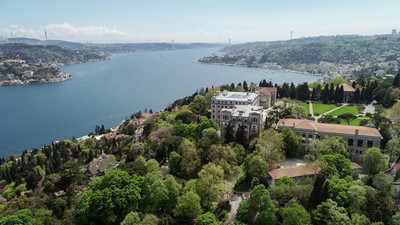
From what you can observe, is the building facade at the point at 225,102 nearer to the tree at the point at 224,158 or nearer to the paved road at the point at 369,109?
the tree at the point at 224,158

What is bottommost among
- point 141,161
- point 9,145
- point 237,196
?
point 9,145

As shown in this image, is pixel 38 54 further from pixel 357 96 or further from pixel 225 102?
pixel 357 96

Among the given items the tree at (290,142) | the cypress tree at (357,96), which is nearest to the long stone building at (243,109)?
the tree at (290,142)

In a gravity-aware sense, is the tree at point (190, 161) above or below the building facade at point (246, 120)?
below

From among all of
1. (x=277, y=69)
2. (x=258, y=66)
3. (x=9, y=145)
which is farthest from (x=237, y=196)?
(x=258, y=66)

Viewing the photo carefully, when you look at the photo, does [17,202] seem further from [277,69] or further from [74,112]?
[277,69]

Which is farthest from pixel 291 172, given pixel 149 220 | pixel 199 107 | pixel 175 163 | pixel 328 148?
pixel 199 107

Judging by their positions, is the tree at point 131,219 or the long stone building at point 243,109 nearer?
the tree at point 131,219
